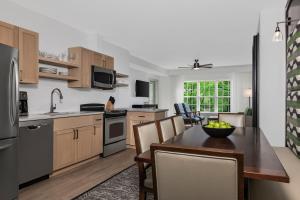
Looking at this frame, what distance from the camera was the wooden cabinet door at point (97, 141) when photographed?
3703 mm

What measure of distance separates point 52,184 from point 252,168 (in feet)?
8.09

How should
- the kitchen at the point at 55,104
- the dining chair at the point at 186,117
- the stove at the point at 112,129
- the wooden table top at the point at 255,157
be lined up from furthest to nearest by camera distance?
the dining chair at the point at 186,117
the stove at the point at 112,129
the kitchen at the point at 55,104
the wooden table top at the point at 255,157

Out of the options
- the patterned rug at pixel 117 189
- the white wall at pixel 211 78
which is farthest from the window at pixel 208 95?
the patterned rug at pixel 117 189

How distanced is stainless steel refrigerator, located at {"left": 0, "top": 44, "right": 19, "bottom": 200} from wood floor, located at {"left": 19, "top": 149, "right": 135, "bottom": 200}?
328 millimetres

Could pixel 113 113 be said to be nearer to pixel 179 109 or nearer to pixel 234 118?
pixel 234 118

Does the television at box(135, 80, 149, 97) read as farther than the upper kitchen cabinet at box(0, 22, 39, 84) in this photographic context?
Yes

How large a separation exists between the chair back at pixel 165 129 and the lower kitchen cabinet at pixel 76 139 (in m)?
1.57

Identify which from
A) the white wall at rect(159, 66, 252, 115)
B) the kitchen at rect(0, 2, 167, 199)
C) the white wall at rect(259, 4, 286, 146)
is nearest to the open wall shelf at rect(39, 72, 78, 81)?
the kitchen at rect(0, 2, 167, 199)

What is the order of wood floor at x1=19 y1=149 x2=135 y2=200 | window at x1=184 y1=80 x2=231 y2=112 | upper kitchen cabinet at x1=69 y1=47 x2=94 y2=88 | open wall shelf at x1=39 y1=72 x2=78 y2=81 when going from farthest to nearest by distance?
window at x1=184 y1=80 x2=231 y2=112, upper kitchen cabinet at x1=69 y1=47 x2=94 y2=88, open wall shelf at x1=39 y1=72 x2=78 y2=81, wood floor at x1=19 y1=149 x2=135 y2=200

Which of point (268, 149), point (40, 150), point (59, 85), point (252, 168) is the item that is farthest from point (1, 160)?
point (268, 149)

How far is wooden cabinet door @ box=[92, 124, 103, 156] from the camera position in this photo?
12.1 ft

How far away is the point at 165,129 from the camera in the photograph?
241 cm

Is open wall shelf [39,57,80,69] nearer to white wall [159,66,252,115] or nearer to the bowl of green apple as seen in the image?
the bowl of green apple

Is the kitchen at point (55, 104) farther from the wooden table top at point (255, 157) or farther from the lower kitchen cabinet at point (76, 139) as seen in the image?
the wooden table top at point (255, 157)
